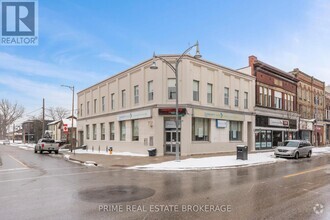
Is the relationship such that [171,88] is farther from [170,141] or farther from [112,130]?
[112,130]

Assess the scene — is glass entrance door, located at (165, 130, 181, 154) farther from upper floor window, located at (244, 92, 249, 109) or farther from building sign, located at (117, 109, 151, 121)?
upper floor window, located at (244, 92, 249, 109)

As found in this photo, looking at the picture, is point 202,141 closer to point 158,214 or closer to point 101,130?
point 101,130

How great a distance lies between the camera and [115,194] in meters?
8.88

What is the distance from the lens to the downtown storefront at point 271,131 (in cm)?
3228

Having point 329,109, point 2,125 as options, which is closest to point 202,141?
point 329,109

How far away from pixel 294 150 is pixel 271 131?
11384 millimetres

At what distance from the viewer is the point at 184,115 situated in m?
23.8

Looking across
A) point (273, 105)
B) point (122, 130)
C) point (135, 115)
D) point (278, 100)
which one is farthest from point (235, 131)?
point (122, 130)

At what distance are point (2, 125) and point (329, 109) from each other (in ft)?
314

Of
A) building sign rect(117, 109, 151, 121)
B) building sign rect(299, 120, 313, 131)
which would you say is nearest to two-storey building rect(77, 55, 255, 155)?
building sign rect(117, 109, 151, 121)

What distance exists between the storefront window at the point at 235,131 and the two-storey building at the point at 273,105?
9.76 feet

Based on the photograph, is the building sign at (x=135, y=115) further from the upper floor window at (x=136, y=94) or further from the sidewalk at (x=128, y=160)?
the sidewalk at (x=128, y=160)

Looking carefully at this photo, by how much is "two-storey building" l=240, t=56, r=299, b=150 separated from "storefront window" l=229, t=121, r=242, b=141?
298 centimetres

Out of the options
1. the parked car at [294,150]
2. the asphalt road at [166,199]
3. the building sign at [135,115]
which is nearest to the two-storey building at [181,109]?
the building sign at [135,115]
